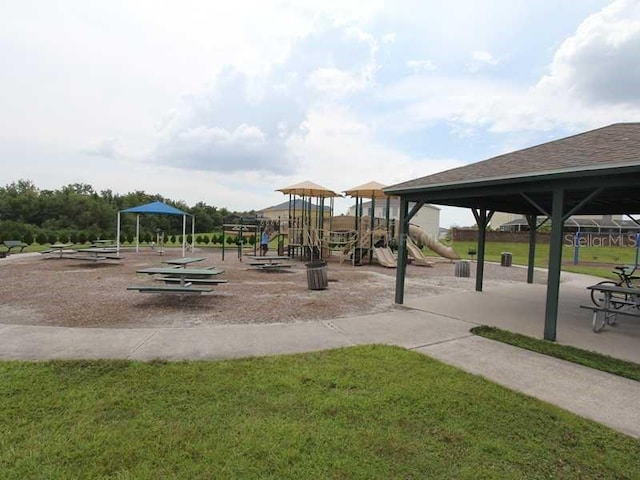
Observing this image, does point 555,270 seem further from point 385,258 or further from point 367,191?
point 367,191

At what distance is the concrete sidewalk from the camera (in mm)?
3652

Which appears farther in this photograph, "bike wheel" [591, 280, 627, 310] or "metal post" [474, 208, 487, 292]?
"metal post" [474, 208, 487, 292]

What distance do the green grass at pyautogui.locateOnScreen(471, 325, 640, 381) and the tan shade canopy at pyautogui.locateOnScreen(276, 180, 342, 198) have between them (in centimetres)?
1241

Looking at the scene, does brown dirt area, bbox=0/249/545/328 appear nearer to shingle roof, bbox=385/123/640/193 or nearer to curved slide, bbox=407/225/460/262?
shingle roof, bbox=385/123/640/193

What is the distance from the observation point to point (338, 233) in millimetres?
19047

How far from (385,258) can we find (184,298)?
10.6 m

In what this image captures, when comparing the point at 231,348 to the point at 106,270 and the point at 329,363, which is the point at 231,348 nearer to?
the point at 329,363

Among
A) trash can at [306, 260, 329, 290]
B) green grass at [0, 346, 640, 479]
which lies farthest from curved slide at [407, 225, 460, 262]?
green grass at [0, 346, 640, 479]

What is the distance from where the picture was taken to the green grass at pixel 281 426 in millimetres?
2396

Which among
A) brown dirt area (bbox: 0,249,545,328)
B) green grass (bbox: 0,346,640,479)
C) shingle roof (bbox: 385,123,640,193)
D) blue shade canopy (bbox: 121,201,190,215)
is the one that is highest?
shingle roof (bbox: 385,123,640,193)

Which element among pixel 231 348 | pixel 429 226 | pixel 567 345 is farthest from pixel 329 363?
pixel 429 226

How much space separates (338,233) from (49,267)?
1207 centimetres

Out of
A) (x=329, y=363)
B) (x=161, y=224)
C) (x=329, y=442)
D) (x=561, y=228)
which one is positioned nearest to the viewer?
(x=329, y=442)

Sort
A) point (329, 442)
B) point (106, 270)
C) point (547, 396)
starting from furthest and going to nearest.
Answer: point (106, 270) → point (547, 396) → point (329, 442)
